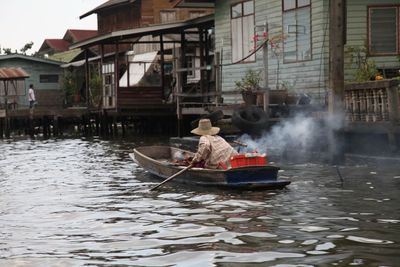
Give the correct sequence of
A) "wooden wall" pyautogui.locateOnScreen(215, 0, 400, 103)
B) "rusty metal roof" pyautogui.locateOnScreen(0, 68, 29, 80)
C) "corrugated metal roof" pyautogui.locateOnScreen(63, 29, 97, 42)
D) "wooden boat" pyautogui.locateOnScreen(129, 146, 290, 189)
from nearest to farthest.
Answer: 1. "wooden boat" pyautogui.locateOnScreen(129, 146, 290, 189)
2. "wooden wall" pyautogui.locateOnScreen(215, 0, 400, 103)
3. "rusty metal roof" pyautogui.locateOnScreen(0, 68, 29, 80)
4. "corrugated metal roof" pyautogui.locateOnScreen(63, 29, 97, 42)

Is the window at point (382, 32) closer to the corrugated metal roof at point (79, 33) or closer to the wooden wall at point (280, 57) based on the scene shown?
the wooden wall at point (280, 57)

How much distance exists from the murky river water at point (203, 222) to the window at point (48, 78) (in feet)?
120

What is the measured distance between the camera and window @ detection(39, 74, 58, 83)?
50.8 metres

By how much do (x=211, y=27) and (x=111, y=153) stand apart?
8161mm

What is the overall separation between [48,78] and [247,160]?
41.1 metres

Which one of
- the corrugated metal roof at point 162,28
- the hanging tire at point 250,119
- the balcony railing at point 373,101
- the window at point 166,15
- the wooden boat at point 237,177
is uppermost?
the window at point 166,15

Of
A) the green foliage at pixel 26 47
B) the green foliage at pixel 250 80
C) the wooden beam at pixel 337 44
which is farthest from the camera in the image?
the green foliage at pixel 26 47

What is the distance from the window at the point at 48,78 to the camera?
5075 cm

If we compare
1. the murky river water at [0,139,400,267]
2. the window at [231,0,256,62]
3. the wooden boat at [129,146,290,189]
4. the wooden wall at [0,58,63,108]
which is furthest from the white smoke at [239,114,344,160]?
the wooden wall at [0,58,63,108]

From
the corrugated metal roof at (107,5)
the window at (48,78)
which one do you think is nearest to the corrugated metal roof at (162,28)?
the corrugated metal roof at (107,5)

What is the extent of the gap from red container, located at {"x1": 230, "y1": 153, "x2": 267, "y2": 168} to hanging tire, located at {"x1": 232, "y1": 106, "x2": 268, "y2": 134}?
5330mm

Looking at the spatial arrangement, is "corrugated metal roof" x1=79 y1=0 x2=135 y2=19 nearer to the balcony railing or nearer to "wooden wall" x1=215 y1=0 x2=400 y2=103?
"wooden wall" x1=215 y1=0 x2=400 y2=103

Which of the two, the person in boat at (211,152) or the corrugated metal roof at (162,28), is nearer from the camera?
the person in boat at (211,152)

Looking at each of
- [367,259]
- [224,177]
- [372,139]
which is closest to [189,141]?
[372,139]
